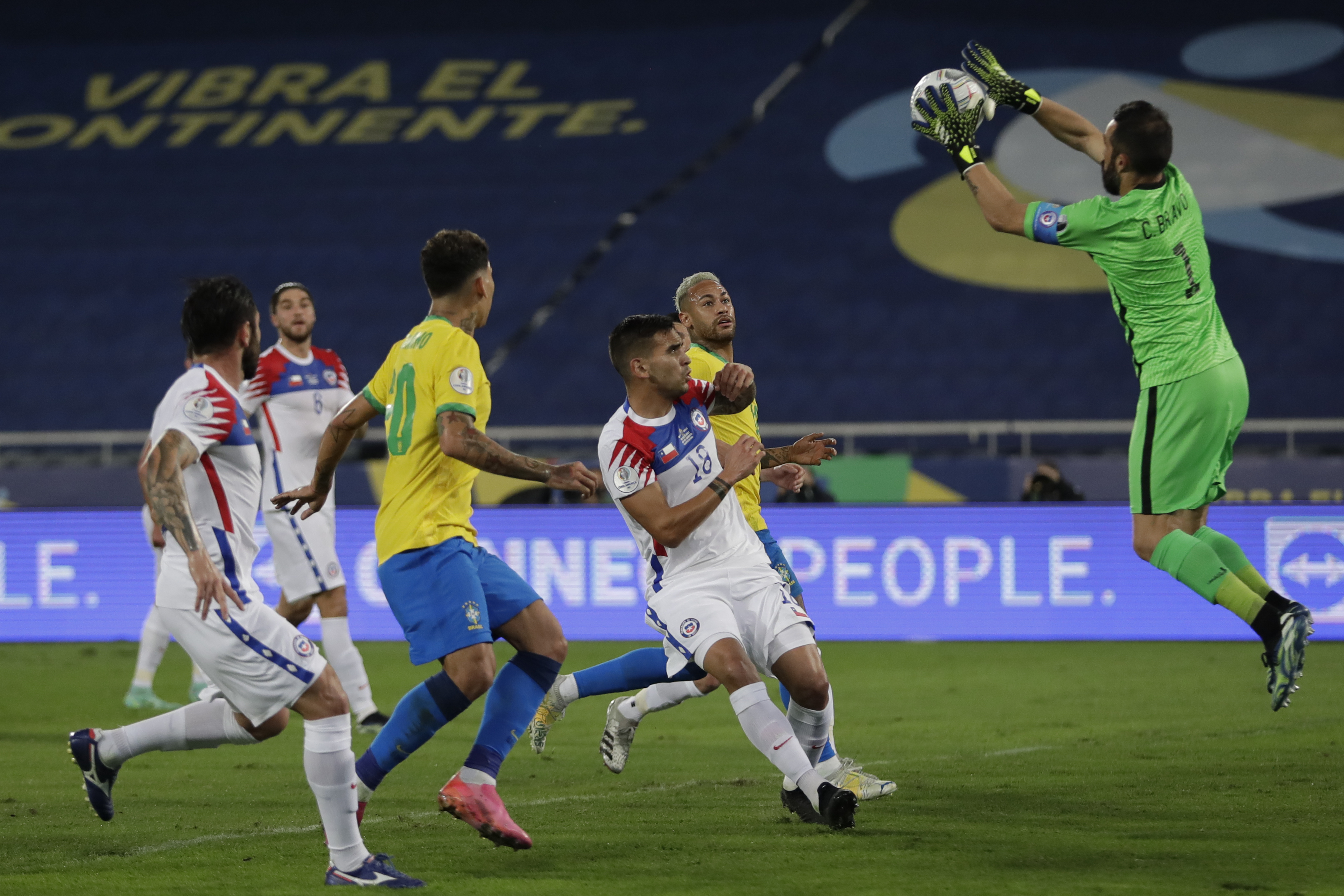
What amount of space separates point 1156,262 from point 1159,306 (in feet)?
0.63

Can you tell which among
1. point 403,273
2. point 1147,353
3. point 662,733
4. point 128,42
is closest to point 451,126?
point 403,273

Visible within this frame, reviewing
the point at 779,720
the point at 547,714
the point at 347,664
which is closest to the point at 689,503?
the point at 779,720

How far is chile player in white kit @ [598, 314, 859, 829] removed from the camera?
5473 millimetres

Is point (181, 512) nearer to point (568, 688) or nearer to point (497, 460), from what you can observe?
point (497, 460)

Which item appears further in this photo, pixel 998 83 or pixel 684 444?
pixel 998 83

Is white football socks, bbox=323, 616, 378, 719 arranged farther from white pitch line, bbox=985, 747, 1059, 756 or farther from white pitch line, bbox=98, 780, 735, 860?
white pitch line, bbox=985, 747, 1059, 756

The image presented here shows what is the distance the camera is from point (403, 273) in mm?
20734

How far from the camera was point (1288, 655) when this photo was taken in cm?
570

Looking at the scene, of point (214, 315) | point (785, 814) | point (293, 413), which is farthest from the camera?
point (293, 413)

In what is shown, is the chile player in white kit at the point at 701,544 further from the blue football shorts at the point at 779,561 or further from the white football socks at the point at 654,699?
the white football socks at the point at 654,699

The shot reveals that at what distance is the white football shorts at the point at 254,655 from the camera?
4.94 metres

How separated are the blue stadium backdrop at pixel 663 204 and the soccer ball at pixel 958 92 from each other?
12.4 m

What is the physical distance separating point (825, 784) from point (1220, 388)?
2.25 meters

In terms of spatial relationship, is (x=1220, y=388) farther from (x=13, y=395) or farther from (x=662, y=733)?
(x=13, y=395)
